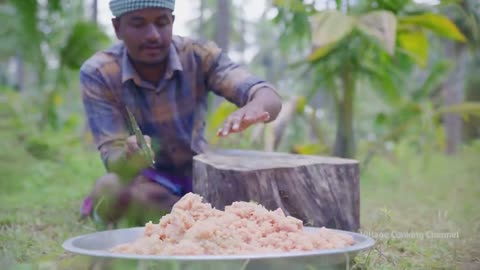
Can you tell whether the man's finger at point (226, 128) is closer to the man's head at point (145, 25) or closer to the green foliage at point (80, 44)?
the man's head at point (145, 25)

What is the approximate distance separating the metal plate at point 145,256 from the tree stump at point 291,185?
1.73 ft

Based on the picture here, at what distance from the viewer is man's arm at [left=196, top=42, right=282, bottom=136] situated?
2.60 metres

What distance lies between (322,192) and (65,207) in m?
1.95

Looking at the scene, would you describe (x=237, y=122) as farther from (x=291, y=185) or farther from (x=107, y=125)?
(x=107, y=125)

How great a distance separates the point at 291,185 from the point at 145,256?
1190 mm

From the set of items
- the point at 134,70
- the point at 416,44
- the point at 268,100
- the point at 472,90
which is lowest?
the point at 472,90

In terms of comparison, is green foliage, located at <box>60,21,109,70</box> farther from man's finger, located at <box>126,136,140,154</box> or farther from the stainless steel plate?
the stainless steel plate

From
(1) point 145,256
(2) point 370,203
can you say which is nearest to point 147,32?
(1) point 145,256

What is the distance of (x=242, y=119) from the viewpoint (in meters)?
2.56

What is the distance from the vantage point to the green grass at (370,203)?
2510 millimetres

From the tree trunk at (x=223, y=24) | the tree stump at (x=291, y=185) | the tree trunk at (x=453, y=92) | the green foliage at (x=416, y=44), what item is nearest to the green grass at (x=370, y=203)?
the tree stump at (x=291, y=185)

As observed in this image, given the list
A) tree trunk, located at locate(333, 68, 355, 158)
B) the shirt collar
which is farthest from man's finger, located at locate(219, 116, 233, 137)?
tree trunk, located at locate(333, 68, 355, 158)

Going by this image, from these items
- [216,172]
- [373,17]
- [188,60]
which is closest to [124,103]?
[188,60]

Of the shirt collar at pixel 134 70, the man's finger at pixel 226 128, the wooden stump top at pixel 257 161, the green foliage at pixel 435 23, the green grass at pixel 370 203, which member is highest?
the green foliage at pixel 435 23
